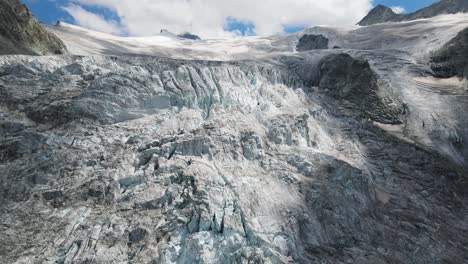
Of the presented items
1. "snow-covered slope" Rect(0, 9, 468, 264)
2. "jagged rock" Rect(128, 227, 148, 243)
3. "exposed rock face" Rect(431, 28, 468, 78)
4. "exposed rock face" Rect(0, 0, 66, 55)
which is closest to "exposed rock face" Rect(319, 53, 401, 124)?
"snow-covered slope" Rect(0, 9, 468, 264)

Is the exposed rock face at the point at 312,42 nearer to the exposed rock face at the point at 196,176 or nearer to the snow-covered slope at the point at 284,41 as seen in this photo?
the snow-covered slope at the point at 284,41

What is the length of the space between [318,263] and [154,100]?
1334cm

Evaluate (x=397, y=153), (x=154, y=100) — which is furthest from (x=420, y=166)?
(x=154, y=100)

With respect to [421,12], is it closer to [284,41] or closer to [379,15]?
[379,15]

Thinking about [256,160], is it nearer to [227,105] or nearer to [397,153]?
[227,105]

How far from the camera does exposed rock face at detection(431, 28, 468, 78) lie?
39.2 metres

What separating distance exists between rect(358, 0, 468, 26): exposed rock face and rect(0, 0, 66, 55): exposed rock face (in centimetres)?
7405

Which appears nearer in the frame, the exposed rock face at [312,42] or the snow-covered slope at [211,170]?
the snow-covered slope at [211,170]

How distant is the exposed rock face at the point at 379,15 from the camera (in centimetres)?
9225

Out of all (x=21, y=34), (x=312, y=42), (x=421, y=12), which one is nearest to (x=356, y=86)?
(x=21, y=34)

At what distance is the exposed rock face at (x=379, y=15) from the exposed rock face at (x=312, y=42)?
25.5 metres

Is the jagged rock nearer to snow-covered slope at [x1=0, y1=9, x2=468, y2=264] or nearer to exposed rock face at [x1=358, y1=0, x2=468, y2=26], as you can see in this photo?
snow-covered slope at [x1=0, y1=9, x2=468, y2=264]

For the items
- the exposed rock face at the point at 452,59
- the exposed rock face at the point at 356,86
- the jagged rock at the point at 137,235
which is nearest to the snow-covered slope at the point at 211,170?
the jagged rock at the point at 137,235

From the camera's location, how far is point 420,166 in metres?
25.1
